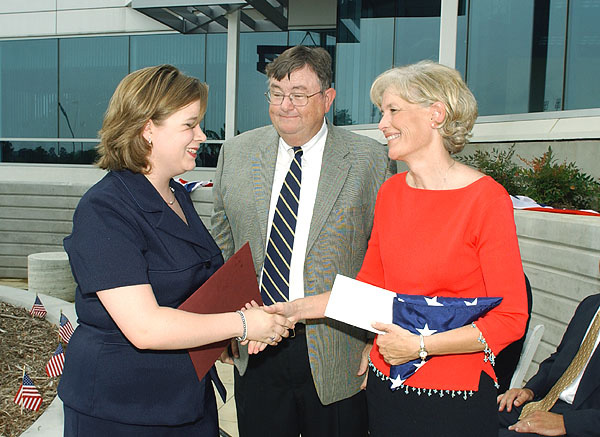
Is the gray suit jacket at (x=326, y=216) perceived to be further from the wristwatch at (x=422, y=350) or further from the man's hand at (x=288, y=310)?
the wristwatch at (x=422, y=350)

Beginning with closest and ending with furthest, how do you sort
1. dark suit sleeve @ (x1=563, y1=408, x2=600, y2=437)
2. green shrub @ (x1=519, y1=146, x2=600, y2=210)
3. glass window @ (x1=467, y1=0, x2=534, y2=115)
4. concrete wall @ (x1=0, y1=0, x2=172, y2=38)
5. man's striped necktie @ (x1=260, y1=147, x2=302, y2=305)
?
1. dark suit sleeve @ (x1=563, y1=408, x2=600, y2=437)
2. man's striped necktie @ (x1=260, y1=147, x2=302, y2=305)
3. green shrub @ (x1=519, y1=146, x2=600, y2=210)
4. glass window @ (x1=467, y1=0, x2=534, y2=115)
5. concrete wall @ (x1=0, y1=0, x2=172, y2=38)

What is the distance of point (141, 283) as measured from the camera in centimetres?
173

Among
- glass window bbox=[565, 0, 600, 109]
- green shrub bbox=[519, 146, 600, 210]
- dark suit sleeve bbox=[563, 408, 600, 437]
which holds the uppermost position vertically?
glass window bbox=[565, 0, 600, 109]

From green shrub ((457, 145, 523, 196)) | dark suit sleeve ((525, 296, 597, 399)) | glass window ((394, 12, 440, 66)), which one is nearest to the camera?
dark suit sleeve ((525, 296, 597, 399))

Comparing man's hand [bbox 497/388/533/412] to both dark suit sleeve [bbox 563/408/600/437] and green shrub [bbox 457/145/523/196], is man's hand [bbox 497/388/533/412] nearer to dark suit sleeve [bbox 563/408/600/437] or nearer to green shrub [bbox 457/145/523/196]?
dark suit sleeve [bbox 563/408/600/437]

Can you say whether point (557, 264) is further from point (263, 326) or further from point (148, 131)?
point (148, 131)

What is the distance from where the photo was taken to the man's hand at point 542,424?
8.58ft

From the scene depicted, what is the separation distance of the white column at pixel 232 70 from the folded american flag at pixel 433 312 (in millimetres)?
11813

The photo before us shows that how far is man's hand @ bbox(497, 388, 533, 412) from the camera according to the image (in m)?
3.01

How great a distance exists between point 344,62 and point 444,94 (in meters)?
10.5

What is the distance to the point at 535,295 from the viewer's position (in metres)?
4.71

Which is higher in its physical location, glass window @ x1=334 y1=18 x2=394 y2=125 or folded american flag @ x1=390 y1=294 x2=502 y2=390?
glass window @ x1=334 y1=18 x2=394 y2=125

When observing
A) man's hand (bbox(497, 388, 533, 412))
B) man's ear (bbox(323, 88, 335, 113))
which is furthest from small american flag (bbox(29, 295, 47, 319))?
man's hand (bbox(497, 388, 533, 412))

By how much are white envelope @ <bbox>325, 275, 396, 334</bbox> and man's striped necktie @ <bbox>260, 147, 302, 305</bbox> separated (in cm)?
71
